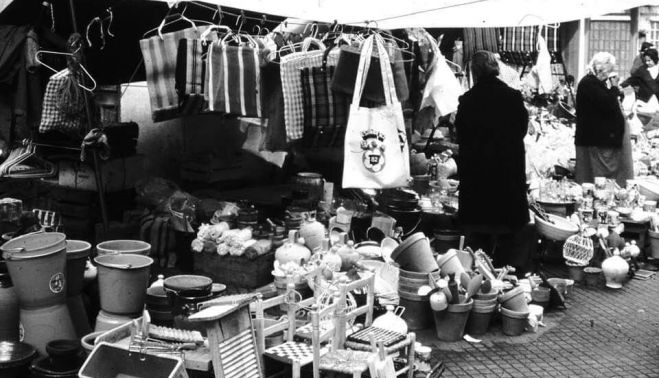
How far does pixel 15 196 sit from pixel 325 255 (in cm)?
417

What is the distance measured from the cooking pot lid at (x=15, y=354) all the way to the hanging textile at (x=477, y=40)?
A: 27.9 feet

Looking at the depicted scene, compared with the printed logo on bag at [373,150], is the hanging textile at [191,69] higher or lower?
higher

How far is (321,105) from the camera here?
7656 mm

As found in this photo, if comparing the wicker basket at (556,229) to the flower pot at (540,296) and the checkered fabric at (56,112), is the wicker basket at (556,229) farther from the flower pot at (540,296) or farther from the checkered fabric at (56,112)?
the checkered fabric at (56,112)

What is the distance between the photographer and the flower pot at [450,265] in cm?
722

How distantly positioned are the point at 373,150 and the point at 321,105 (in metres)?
0.76

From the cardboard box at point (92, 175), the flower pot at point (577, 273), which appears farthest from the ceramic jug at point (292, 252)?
the flower pot at point (577, 273)

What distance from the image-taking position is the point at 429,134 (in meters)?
11.8

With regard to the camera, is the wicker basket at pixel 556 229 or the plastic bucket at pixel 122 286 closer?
the plastic bucket at pixel 122 286

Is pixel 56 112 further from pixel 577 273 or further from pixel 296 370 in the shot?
pixel 577 273

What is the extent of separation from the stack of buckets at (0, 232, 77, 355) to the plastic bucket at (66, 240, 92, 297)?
20 cm

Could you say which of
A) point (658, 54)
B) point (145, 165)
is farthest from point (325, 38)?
point (658, 54)

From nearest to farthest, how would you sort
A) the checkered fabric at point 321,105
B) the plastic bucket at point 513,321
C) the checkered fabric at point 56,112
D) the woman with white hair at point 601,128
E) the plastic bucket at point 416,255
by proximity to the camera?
the plastic bucket at point 513,321 → the plastic bucket at point 416,255 → the checkered fabric at point 56,112 → the checkered fabric at point 321,105 → the woman with white hair at point 601,128

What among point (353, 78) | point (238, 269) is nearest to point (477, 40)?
point (353, 78)
